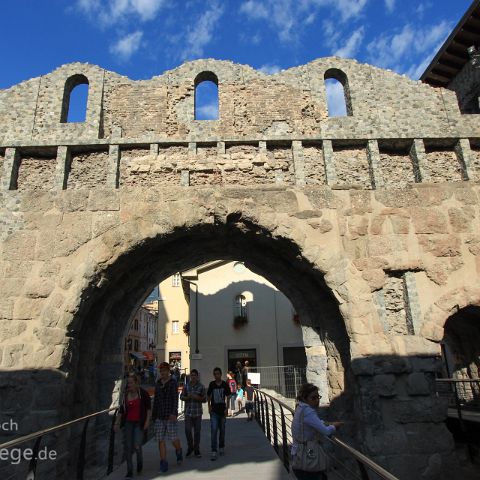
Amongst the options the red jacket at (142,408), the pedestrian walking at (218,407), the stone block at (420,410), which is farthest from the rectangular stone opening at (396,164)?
the red jacket at (142,408)

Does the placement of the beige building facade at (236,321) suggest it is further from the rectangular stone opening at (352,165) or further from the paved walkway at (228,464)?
the rectangular stone opening at (352,165)

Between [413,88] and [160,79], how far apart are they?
4407 mm

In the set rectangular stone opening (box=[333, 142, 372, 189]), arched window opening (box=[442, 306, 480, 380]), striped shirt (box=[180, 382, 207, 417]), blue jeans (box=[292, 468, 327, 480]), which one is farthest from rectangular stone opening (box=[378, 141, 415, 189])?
blue jeans (box=[292, 468, 327, 480])

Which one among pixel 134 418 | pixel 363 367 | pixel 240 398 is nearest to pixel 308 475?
pixel 363 367

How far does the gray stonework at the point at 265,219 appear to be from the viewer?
229 inches

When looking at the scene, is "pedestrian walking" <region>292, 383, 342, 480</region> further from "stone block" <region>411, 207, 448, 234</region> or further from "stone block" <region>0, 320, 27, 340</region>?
"stone block" <region>0, 320, 27, 340</region>

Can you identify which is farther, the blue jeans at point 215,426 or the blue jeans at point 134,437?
the blue jeans at point 215,426

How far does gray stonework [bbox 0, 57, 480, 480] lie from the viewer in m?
5.83

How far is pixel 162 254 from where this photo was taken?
7.50m

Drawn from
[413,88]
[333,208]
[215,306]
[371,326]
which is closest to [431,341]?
[371,326]

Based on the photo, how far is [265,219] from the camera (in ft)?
21.3

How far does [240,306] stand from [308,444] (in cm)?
1624

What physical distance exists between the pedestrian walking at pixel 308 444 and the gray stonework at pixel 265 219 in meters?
2.36

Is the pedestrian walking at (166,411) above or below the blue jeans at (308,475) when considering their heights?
above
